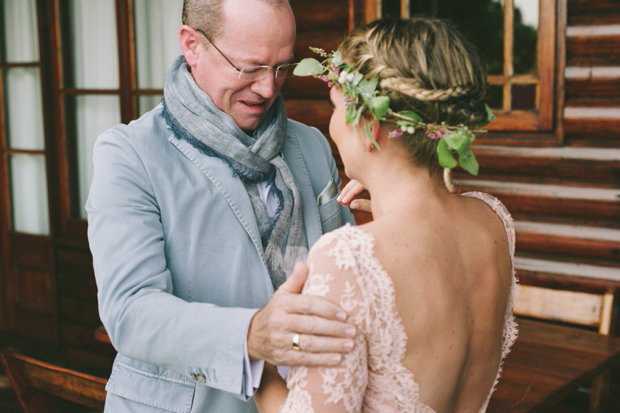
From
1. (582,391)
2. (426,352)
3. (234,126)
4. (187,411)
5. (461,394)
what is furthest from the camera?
(582,391)

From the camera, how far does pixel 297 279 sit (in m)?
1.42

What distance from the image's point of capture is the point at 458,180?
3.99 m

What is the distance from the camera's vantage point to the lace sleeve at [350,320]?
138 centimetres

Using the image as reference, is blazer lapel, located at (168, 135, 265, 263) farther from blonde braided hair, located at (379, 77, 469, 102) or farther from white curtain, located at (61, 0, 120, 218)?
white curtain, located at (61, 0, 120, 218)

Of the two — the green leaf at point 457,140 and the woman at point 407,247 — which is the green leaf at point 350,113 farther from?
the green leaf at point 457,140

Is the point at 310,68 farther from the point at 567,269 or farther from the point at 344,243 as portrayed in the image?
the point at 567,269

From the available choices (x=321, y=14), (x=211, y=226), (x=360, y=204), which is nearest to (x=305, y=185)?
(x=360, y=204)

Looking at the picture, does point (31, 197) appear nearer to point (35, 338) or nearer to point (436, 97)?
point (35, 338)

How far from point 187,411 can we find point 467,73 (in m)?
1.03

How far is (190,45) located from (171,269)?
64 cm

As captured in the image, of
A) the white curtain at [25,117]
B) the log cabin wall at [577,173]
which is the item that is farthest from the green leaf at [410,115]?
the white curtain at [25,117]

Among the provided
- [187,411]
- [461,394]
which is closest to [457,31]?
[461,394]

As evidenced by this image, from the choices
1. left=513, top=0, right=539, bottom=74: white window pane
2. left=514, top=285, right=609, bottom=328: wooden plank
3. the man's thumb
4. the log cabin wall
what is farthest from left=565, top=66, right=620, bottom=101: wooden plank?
the man's thumb

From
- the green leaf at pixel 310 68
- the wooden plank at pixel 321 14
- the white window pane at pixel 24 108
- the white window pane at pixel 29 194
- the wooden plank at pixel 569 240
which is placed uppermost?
the wooden plank at pixel 321 14
